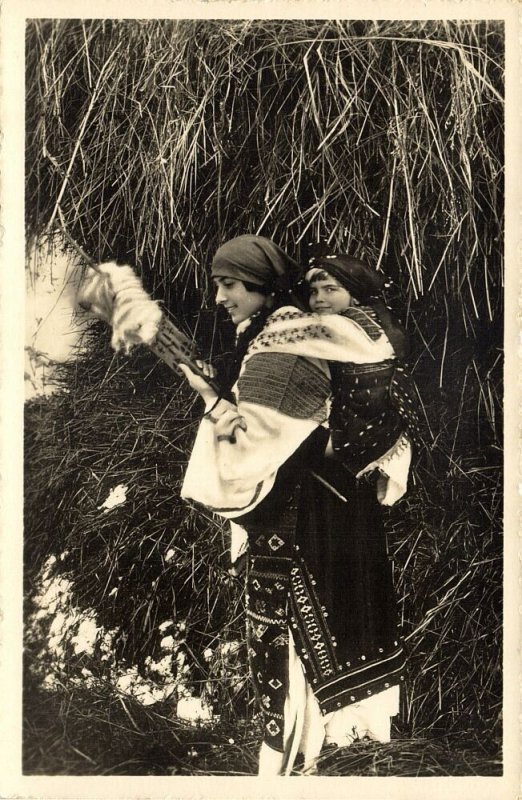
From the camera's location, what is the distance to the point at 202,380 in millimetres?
1579

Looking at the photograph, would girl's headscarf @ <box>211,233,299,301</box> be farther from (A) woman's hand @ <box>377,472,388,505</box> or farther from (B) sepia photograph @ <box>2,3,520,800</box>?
(A) woman's hand @ <box>377,472,388,505</box>

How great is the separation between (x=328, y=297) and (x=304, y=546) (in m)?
0.51

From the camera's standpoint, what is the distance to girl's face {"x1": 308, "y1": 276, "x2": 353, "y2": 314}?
156 cm

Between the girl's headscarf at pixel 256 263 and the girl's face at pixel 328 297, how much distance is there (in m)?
0.05

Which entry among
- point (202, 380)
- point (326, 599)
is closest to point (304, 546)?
point (326, 599)

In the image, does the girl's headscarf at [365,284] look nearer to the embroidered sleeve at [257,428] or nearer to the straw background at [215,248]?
the straw background at [215,248]

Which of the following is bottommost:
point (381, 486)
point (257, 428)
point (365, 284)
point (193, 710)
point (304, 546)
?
point (193, 710)

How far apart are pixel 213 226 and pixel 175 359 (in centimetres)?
29

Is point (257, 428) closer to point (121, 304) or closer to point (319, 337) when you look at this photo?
point (319, 337)

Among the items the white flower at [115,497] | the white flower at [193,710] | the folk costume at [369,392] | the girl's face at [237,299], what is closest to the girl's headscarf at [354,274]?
the folk costume at [369,392]

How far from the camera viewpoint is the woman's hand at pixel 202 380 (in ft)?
5.17

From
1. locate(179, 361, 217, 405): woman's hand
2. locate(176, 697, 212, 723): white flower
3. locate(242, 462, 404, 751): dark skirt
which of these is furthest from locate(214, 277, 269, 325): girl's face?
locate(176, 697, 212, 723): white flower

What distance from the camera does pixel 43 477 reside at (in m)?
1.58
